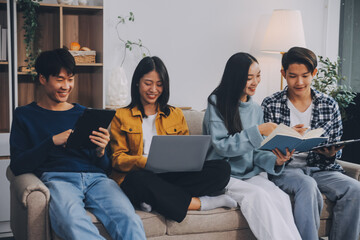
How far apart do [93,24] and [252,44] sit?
1336 millimetres

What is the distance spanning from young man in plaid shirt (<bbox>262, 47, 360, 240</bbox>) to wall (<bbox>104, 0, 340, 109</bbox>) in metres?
1.16

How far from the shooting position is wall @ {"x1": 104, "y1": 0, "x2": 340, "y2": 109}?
11.2 ft

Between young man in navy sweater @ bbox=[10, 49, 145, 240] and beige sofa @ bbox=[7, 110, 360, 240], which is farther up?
young man in navy sweater @ bbox=[10, 49, 145, 240]

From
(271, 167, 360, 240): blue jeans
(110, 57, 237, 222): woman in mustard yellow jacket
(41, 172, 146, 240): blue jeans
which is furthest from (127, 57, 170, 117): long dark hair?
(271, 167, 360, 240): blue jeans

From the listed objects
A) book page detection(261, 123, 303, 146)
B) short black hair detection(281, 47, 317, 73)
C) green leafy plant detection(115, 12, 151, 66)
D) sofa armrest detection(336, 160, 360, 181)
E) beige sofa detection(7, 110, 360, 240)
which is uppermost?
green leafy plant detection(115, 12, 151, 66)

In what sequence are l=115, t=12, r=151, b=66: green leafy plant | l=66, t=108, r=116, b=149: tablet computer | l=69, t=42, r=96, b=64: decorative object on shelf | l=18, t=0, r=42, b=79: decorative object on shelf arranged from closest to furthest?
l=66, t=108, r=116, b=149: tablet computer, l=18, t=0, r=42, b=79: decorative object on shelf, l=69, t=42, r=96, b=64: decorative object on shelf, l=115, t=12, r=151, b=66: green leafy plant

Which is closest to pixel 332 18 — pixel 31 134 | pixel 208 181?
pixel 208 181

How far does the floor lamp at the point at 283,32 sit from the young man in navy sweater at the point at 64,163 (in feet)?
5.94

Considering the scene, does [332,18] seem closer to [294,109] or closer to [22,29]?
[294,109]

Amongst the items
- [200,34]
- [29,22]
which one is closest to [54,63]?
[29,22]

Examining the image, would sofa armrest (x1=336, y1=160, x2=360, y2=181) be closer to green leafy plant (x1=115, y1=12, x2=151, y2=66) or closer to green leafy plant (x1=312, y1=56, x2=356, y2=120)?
green leafy plant (x1=312, y1=56, x2=356, y2=120)

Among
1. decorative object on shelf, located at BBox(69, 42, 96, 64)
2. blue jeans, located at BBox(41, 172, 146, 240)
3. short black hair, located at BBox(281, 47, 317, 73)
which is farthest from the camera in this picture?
decorative object on shelf, located at BBox(69, 42, 96, 64)

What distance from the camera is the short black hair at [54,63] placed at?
211 centimetres

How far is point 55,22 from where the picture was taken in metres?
3.08
